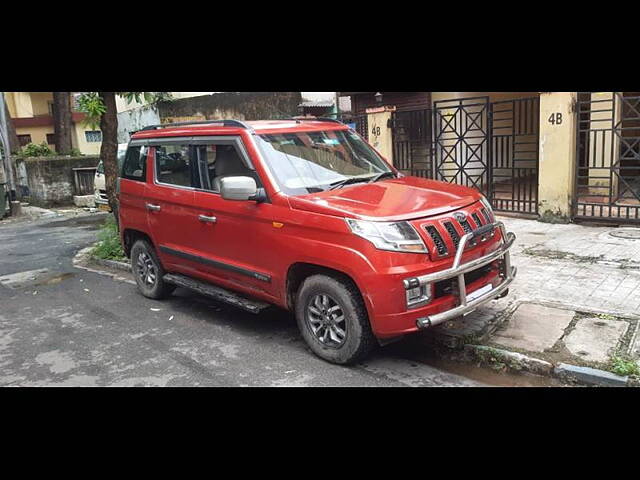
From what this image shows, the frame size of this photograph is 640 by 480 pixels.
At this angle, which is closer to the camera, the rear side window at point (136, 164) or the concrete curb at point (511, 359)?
the concrete curb at point (511, 359)

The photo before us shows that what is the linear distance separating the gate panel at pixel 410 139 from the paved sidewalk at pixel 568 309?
4724 millimetres

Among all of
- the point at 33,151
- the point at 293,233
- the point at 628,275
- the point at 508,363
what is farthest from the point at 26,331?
the point at 33,151

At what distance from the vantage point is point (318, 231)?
4.43 m

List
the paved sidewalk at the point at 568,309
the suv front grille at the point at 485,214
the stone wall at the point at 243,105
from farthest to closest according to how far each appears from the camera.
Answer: the stone wall at the point at 243,105
the suv front grille at the point at 485,214
the paved sidewalk at the point at 568,309

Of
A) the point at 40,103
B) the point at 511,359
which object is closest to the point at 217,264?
the point at 511,359

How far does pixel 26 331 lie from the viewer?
19.6 ft

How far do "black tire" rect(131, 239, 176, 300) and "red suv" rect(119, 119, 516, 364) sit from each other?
16 cm

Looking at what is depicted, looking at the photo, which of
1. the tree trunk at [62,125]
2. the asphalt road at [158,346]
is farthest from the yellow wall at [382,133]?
the tree trunk at [62,125]

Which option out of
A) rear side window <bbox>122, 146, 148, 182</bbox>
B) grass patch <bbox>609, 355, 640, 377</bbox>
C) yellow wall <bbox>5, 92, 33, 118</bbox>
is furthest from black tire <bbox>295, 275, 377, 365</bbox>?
yellow wall <bbox>5, 92, 33, 118</bbox>

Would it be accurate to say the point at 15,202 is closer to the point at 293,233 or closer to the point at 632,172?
the point at 293,233

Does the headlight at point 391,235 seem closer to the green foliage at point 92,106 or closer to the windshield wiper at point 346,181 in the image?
the windshield wiper at point 346,181

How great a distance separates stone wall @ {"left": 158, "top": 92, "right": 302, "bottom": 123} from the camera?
1723 centimetres

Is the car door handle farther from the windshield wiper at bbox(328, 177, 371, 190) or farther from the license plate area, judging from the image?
the license plate area

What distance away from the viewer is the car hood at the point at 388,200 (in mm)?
4301
